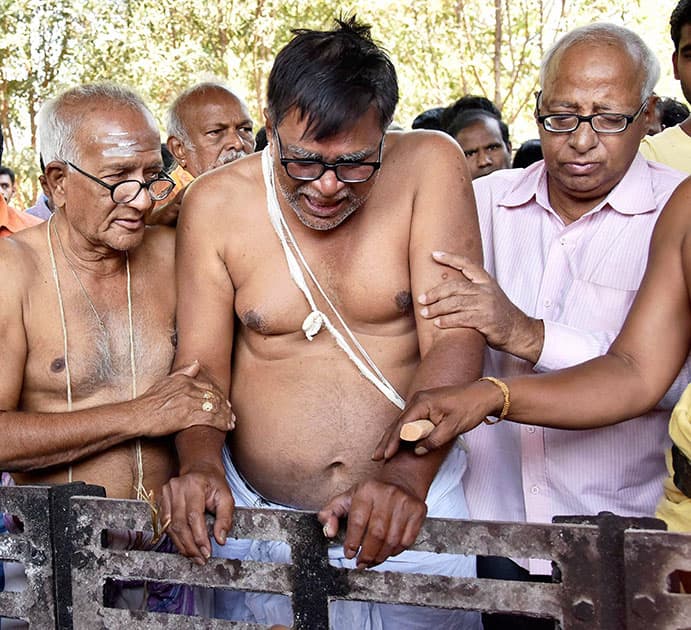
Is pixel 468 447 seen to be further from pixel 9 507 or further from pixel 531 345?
pixel 9 507

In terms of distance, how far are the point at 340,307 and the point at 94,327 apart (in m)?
0.72

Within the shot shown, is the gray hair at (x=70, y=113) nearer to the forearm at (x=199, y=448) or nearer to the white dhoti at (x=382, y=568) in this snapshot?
the forearm at (x=199, y=448)

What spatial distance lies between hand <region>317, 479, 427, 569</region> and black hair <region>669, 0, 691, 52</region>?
2821 millimetres

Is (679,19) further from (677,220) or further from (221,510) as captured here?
(221,510)

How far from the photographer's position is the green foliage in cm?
1111

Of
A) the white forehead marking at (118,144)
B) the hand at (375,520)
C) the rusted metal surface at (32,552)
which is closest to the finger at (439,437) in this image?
the hand at (375,520)

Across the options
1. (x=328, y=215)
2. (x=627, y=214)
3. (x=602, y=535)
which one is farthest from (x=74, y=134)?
(x=602, y=535)

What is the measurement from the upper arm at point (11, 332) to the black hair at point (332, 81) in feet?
2.80

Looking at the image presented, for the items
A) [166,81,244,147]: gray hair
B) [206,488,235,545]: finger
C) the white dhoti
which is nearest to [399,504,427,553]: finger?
[206,488,235,545]: finger

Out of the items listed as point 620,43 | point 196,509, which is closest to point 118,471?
point 196,509

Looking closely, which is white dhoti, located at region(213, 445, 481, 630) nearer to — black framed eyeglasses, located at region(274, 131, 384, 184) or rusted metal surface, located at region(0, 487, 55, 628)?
rusted metal surface, located at region(0, 487, 55, 628)

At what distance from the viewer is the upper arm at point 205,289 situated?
101 inches

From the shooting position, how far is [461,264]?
2463 millimetres

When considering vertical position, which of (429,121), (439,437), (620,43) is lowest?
(439,437)
